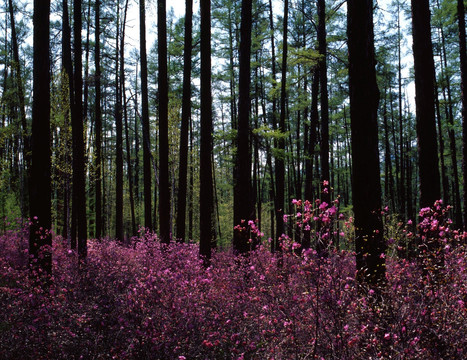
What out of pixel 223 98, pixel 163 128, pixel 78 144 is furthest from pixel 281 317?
pixel 223 98

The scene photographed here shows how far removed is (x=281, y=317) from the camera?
4.43 metres

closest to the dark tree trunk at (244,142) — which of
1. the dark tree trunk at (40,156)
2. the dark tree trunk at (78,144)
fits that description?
the dark tree trunk at (40,156)

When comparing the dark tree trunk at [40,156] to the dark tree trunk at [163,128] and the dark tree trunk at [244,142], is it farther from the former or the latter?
the dark tree trunk at [163,128]

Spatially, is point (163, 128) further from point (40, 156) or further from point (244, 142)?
point (40, 156)

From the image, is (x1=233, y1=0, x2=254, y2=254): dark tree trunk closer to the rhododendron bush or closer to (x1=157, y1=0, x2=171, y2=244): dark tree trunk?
the rhododendron bush

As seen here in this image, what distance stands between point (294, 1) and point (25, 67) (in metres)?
20.1

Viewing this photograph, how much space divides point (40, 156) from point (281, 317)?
521 cm

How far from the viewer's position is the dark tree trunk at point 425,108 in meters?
5.99

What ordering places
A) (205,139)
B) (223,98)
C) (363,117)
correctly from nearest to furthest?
(363,117) → (205,139) → (223,98)

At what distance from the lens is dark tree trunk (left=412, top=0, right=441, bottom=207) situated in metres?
5.99

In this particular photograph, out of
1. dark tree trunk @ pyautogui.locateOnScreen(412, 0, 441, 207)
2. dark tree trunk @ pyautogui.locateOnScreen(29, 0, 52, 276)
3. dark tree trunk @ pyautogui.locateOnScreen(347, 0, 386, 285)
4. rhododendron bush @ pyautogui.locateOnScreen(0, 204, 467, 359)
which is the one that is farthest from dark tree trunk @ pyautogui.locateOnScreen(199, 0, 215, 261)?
dark tree trunk @ pyautogui.locateOnScreen(412, 0, 441, 207)

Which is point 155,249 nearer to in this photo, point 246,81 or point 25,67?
point 246,81

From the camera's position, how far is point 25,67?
24594 mm

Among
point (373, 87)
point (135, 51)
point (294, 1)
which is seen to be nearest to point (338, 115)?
point (294, 1)
